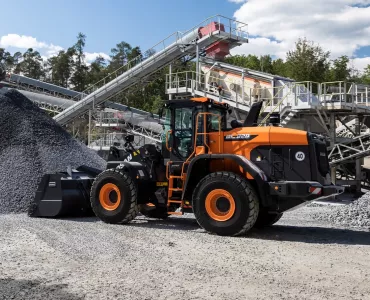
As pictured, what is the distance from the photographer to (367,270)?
638cm

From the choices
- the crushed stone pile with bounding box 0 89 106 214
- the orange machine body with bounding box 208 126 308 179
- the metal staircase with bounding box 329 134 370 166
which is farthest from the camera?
the metal staircase with bounding box 329 134 370 166

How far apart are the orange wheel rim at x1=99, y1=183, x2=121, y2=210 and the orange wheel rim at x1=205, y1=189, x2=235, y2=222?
7.79 feet

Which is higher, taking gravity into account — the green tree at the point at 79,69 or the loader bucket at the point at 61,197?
the green tree at the point at 79,69

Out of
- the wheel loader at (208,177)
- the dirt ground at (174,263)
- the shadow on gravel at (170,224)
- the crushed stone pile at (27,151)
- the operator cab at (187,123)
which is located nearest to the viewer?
the dirt ground at (174,263)

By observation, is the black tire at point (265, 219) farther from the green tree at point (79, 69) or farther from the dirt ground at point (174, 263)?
the green tree at point (79, 69)

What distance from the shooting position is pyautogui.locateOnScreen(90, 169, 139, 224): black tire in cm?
991

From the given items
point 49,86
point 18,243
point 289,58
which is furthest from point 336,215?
point 49,86

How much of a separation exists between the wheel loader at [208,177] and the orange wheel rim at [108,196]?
0.02 m

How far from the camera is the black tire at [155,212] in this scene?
430 inches

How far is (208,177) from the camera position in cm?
894

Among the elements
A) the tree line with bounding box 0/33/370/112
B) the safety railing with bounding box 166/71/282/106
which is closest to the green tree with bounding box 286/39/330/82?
the tree line with bounding box 0/33/370/112

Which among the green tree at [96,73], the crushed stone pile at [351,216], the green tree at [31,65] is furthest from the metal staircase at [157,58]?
the green tree at [31,65]

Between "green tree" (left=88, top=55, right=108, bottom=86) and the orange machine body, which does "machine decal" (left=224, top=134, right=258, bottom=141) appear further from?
"green tree" (left=88, top=55, right=108, bottom=86)

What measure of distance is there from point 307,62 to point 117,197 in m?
30.9
